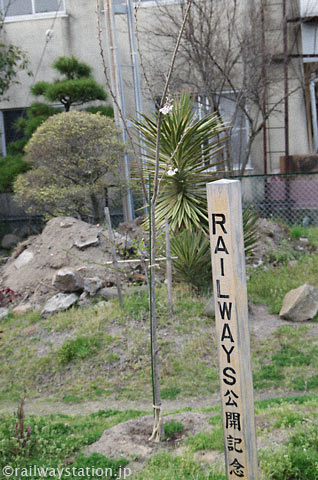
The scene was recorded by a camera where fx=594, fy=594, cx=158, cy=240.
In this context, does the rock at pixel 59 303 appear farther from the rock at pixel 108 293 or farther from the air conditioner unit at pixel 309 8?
the air conditioner unit at pixel 309 8

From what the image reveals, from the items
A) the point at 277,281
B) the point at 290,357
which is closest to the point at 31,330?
the point at 290,357

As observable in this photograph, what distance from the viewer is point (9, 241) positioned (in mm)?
14312

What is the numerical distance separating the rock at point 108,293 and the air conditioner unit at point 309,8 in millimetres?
9011

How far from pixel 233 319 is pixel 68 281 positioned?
5.99 meters

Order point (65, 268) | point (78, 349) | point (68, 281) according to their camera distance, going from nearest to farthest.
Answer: point (78, 349)
point (68, 281)
point (65, 268)

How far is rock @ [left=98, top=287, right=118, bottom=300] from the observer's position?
8.90 meters

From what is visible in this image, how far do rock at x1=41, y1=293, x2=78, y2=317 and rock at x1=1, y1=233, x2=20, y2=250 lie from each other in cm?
549

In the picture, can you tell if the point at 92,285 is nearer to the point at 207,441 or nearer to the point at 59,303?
the point at 59,303

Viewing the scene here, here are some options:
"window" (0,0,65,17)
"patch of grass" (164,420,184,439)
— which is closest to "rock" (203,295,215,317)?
"patch of grass" (164,420,184,439)

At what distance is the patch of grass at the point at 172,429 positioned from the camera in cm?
514

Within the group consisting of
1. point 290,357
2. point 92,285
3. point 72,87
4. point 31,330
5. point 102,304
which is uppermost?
point 72,87

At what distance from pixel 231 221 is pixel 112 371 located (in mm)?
4544

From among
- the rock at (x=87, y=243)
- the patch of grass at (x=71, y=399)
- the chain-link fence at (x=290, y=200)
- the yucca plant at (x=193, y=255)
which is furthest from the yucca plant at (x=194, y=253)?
the chain-link fence at (x=290, y=200)

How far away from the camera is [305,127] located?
50.3 ft
